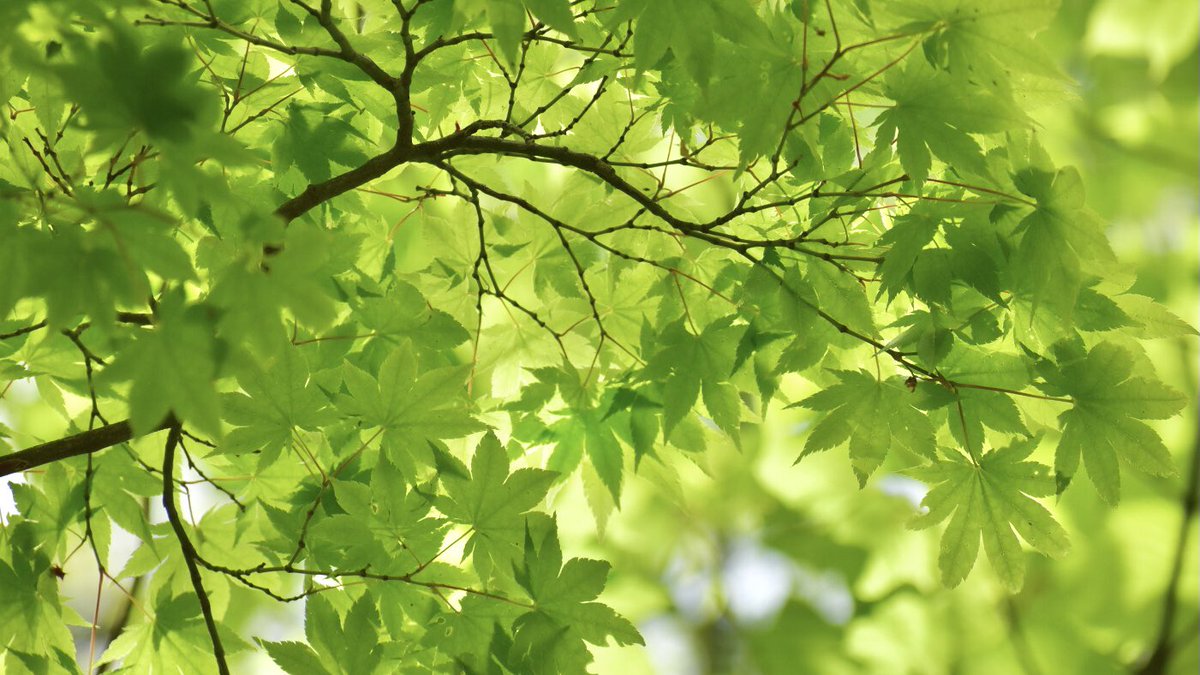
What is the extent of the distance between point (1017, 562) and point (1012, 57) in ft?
2.42

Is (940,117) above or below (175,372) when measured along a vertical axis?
above

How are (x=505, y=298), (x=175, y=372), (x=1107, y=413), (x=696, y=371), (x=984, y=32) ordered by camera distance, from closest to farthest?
(x=175, y=372) < (x=984, y=32) < (x=1107, y=413) < (x=696, y=371) < (x=505, y=298)

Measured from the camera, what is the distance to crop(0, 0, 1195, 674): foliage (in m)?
0.97

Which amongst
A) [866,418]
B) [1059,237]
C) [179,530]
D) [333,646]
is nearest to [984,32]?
[1059,237]

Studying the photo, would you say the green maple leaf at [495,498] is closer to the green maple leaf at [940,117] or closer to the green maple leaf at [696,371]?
the green maple leaf at [696,371]

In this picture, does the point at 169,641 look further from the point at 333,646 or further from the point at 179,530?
the point at 333,646

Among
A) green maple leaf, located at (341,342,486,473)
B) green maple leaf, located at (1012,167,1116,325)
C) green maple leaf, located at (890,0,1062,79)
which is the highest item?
green maple leaf, located at (890,0,1062,79)

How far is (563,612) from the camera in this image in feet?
4.43

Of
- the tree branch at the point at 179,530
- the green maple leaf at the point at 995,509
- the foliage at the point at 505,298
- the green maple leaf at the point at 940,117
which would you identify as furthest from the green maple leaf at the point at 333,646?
the green maple leaf at the point at 940,117

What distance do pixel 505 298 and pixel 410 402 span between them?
34 centimetres

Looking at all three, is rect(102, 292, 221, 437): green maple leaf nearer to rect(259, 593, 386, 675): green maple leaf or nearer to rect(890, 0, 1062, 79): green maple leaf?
rect(259, 593, 386, 675): green maple leaf

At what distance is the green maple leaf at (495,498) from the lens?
1.36m

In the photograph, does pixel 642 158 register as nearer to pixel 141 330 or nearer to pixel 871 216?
pixel 871 216

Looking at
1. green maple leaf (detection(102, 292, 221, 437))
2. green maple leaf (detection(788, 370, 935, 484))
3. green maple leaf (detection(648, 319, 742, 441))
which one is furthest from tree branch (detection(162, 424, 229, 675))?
green maple leaf (detection(788, 370, 935, 484))
